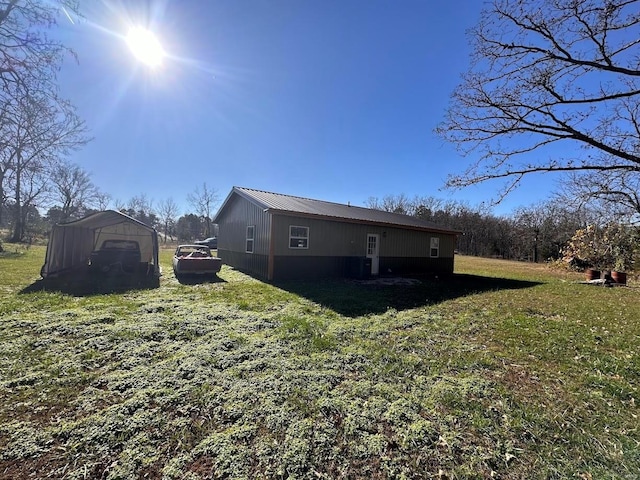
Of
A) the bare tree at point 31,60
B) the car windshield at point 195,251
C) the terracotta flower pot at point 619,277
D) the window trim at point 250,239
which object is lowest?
the terracotta flower pot at point 619,277

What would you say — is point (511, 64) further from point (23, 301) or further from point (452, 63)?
point (23, 301)

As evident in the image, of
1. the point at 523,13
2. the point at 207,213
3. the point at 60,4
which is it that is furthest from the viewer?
the point at 207,213

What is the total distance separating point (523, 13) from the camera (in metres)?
4.41

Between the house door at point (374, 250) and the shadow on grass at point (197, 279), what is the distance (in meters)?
6.62

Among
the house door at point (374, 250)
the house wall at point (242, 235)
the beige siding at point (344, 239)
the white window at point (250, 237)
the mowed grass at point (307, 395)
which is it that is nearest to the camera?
the mowed grass at point (307, 395)

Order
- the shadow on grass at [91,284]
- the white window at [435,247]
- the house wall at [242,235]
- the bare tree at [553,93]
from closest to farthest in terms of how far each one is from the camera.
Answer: the bare tree at [553,93] < the shadow on grass at [91,284] < the house wall at [242,235] < the white window at [435,247]

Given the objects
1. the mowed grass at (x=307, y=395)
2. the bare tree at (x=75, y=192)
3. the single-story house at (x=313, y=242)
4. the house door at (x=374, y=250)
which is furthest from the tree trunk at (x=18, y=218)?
the house door at (x=374, y=250)

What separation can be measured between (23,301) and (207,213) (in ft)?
132

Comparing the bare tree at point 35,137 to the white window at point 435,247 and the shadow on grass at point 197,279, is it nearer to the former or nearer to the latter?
the shadow on grass at point 197,279

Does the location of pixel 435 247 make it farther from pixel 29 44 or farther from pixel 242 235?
pixel 29 44

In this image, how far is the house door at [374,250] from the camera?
13.3m

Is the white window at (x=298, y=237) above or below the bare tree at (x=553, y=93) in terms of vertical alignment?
below

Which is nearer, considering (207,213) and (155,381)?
(155,381)

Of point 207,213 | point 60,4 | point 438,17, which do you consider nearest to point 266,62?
point 438,17
